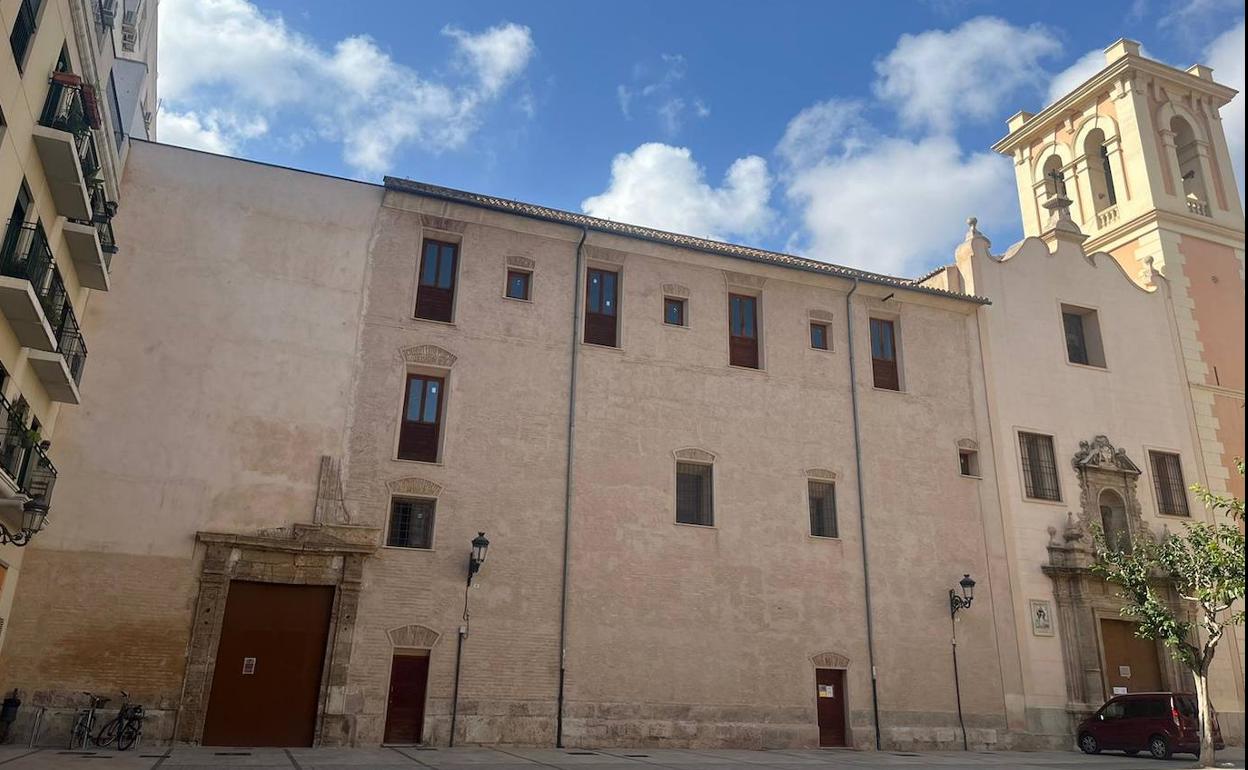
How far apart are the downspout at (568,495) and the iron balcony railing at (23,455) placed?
921cm

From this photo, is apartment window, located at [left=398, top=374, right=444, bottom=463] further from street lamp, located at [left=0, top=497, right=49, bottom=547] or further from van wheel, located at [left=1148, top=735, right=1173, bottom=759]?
van wheel, located at [left=1148, top=735, right=1173, bottom=759]

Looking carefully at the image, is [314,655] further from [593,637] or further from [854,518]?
[854,518]

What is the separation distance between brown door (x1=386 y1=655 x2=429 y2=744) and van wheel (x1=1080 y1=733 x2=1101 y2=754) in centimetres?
1469

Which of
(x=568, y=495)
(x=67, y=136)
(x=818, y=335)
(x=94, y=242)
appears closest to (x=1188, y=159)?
(x=818, y=335)

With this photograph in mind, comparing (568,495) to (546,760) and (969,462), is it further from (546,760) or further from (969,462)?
(969,462)

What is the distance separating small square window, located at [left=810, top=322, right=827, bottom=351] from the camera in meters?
22.8

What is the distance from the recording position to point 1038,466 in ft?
76.9

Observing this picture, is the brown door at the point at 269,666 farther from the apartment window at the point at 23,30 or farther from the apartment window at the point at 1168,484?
the apartment window at the point at 1168,484

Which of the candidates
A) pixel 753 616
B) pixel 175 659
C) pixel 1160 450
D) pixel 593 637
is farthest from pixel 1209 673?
pixel 175 659

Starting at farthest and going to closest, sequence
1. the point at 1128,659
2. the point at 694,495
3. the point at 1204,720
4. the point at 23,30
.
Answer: the point at 1128,659
the point at 694,495
the point at 1204,720
the point at 23,30

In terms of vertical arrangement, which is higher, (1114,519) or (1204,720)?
(1114,519)

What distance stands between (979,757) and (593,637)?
8254 mm

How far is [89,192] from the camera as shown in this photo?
15.1 meters

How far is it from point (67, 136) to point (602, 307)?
36.8 feet
